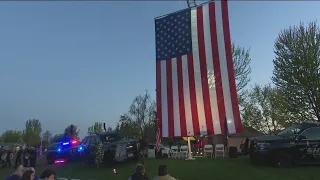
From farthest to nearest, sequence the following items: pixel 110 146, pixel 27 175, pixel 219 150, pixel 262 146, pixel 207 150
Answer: pixel 207 150 < pixel 219 150 < pixel 110 146 < pixel 262 146 < pixel 27 175

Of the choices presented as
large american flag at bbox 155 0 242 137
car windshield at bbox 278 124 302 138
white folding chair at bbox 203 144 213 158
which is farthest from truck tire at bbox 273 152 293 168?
white folding chair at bbox 203 144 213 158

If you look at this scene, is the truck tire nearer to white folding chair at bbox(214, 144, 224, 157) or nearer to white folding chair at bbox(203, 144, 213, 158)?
white folding chair at bbox(214, 144, 224, 157)

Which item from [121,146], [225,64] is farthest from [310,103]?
[121,146]

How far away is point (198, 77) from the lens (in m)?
18.3

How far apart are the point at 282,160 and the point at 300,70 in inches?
613

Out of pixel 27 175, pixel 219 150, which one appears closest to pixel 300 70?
pixel 219 150

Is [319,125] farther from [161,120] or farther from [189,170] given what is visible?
[161,120]

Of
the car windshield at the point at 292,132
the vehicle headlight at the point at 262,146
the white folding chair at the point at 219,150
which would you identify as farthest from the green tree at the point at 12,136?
the car windshield at the point at 292,132

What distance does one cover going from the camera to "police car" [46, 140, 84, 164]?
25.1 m

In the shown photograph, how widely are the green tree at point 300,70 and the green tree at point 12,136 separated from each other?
12511 cm

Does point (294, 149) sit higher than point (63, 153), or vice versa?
point (63, 153)

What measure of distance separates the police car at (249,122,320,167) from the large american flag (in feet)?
10.3

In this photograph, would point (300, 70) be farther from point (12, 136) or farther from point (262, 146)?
point (12, 136)

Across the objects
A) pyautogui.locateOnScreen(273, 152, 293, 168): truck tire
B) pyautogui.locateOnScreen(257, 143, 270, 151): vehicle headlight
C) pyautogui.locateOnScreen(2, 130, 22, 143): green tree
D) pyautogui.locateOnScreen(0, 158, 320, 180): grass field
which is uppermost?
pyautogui.locateOnScreen(2, 130, 22, 143): green tree
